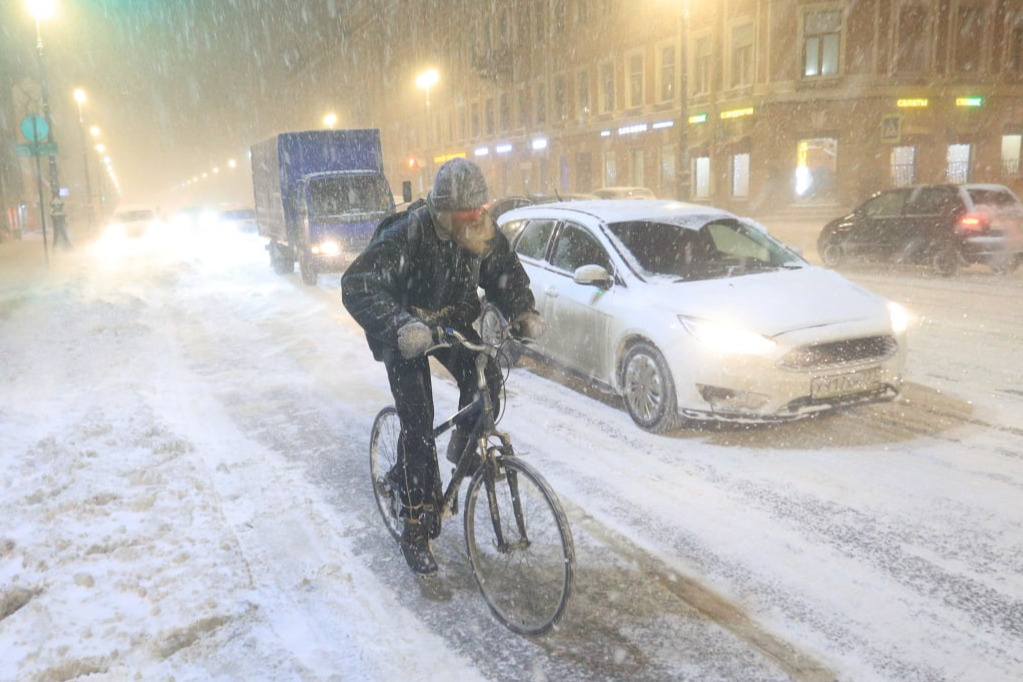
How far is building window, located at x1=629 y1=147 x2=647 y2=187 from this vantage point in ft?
132

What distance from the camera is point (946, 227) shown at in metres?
14.3

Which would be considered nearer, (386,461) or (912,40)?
(386,461)

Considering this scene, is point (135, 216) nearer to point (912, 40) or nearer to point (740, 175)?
point (740, 175)

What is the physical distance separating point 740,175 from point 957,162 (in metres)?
8.60

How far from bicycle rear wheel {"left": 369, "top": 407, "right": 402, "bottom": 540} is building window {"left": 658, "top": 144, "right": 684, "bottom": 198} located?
1378 inches

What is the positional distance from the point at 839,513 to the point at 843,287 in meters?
2.26

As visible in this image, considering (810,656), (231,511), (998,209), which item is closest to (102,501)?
(231,511)

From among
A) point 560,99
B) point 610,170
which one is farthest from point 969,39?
point 560,99

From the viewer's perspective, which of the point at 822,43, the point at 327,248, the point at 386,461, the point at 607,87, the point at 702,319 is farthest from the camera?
the point at 607,87

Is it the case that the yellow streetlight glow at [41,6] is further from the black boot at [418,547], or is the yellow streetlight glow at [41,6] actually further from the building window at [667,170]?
the building window at [667,170]

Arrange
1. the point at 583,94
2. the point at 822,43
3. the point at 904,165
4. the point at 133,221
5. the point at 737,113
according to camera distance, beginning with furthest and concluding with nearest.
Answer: the point at 583,94
the point at 133,221
the point at 737,113
the point at 904,165
the point at 822,43

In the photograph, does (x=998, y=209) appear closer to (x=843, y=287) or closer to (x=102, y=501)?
(x=843, y=287)

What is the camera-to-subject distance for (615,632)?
11.3 feet

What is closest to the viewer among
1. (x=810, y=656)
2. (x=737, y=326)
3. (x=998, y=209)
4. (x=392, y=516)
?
(x=810, y=656)
